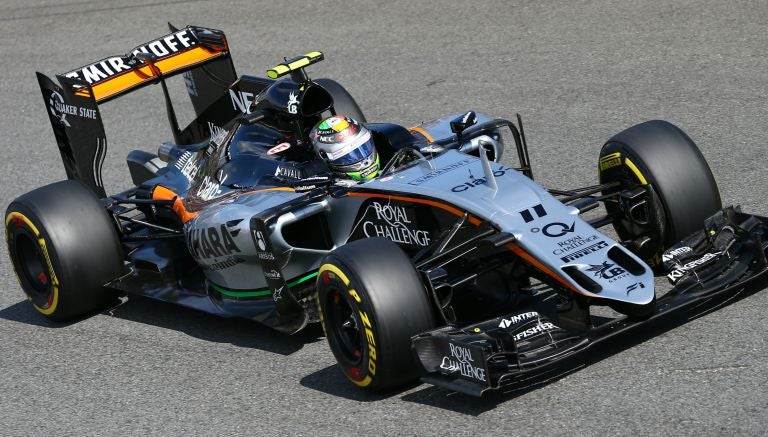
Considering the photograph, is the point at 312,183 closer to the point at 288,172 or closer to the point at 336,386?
the point at 288,172

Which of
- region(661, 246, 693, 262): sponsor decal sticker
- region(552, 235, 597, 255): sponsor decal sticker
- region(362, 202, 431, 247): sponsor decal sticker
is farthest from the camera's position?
region(362, 202, 431, 247): sponsor decal sticker

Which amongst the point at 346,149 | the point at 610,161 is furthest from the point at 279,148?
the point at 610,161

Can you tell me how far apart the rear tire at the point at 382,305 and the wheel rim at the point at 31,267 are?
288 cm

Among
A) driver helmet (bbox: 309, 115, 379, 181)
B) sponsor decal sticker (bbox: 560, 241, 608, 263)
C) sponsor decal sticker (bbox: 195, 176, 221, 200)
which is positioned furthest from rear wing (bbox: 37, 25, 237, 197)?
sponsor decal sticker (bbox: 560, 241, 608, 263)

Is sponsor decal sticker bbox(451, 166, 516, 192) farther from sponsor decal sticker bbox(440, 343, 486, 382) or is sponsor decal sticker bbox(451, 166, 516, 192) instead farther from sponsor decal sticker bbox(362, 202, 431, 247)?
sponsor decal sticker bbox(440, 343, 486, 382)

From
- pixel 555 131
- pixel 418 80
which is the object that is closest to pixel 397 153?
pixel 555 131

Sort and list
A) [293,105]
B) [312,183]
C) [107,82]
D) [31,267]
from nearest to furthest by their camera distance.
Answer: [312,183], [293,105], [31,267], [107,82]

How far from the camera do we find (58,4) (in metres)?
17.4

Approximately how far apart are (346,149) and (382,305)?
146 centimetres

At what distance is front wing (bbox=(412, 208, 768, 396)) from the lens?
6.05 metres

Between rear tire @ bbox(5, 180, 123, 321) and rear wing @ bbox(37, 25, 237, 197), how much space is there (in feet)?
2.44

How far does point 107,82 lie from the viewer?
9258mm

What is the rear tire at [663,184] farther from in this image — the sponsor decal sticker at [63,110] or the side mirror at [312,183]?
the sponsor decal sticker at [63,110]

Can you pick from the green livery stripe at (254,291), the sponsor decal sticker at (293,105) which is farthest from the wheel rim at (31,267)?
the sponsor decal sticker at (293,105)
